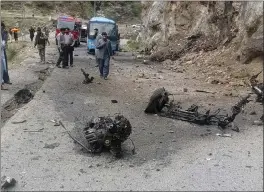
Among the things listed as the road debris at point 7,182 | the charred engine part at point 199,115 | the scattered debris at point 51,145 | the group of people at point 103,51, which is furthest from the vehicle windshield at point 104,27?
the road debris at point 7,182

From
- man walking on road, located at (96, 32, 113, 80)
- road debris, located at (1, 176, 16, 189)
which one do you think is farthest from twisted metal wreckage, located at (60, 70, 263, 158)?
man walking on road, located at (96, 32, 113, 80)

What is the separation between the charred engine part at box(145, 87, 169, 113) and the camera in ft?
28.9

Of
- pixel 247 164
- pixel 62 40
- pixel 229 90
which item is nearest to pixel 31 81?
pixel 62 40

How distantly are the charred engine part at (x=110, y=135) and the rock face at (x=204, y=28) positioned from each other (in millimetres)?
4534

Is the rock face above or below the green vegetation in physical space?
above

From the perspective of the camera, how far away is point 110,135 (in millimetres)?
6379

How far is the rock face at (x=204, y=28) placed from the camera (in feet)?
39.1

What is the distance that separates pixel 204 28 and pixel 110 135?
1274 centimetres

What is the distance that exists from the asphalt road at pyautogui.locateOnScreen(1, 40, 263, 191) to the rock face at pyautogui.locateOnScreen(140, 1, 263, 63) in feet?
9.43

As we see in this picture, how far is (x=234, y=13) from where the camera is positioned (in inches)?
603

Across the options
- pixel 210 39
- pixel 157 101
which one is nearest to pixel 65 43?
pixel 210 39

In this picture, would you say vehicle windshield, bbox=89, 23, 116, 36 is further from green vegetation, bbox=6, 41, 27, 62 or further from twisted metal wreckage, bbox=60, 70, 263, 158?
twisted metal wreckage, bbox=60, 70, 263, 158

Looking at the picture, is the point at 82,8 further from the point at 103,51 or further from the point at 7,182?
the point at 7,182

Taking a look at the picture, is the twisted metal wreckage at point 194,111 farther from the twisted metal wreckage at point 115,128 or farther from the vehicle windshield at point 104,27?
the vehicle windshield at point 104,27
